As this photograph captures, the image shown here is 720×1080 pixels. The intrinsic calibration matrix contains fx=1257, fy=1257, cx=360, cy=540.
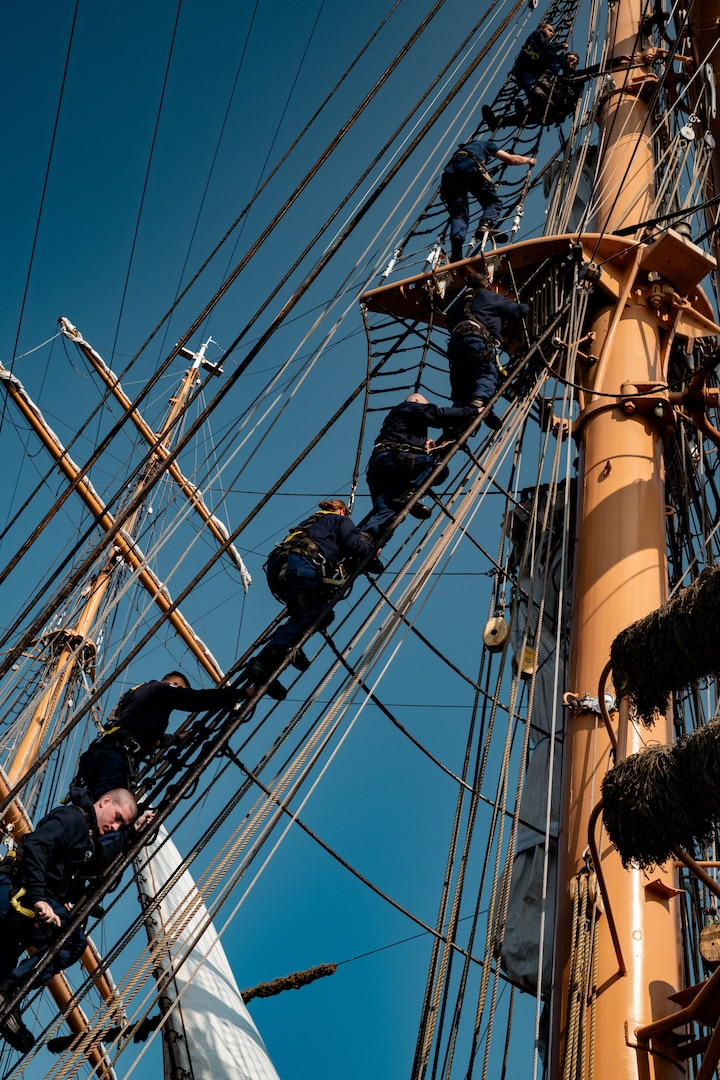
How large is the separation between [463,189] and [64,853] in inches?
261

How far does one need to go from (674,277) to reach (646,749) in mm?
5082

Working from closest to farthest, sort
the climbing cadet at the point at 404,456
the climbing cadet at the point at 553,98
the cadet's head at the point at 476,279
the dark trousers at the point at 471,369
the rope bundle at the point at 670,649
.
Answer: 1. the rope bundle at the point at 670,649
2. the climbing cadet at the point at 404,456
3. the dark trousers at the point at 471,369
4. the cadet's head at the point at 476,279
5. the climbing cadet at the point at 553,98

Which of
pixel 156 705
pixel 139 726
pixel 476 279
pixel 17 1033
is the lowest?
pixel 17 1033

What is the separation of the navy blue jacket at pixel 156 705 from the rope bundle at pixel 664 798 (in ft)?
8.92

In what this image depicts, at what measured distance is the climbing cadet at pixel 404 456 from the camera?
7109mm

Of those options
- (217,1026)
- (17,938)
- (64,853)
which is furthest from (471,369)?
(217,1026)

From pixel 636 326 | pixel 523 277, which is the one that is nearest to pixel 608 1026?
pixel 636 326

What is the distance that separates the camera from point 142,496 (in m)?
4.88

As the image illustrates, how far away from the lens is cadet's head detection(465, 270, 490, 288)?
8922 mm

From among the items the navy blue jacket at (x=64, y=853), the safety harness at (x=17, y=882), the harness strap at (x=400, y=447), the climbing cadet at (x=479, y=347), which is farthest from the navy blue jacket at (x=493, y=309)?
the safety harness at (x=17, y=882)

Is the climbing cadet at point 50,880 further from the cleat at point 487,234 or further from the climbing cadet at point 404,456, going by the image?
the cleat at point 487,234

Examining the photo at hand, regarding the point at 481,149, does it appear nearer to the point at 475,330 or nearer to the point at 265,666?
the point at 475,330

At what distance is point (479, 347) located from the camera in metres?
7.90

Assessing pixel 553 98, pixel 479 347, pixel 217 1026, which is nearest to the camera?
pixel 479 347
